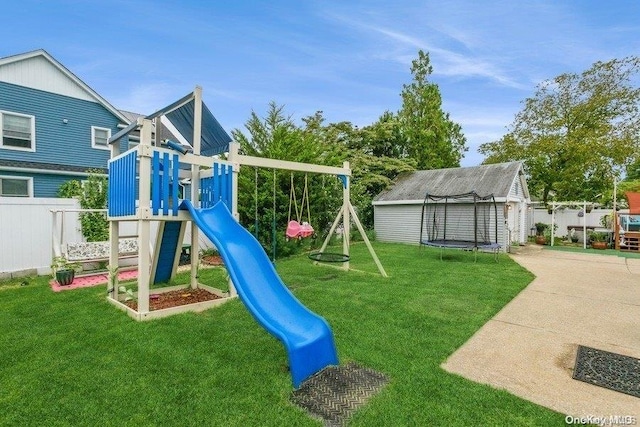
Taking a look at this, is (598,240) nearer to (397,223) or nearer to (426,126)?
(397,223)

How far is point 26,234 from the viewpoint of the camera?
706cm

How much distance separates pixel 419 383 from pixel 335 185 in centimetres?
892

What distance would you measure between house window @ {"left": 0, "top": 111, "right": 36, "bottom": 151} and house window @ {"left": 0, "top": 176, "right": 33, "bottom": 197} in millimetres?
1173

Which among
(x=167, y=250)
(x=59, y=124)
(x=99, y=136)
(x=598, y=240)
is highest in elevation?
(x=59, y=124)

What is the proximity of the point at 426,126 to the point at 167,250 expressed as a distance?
21437 millimetres

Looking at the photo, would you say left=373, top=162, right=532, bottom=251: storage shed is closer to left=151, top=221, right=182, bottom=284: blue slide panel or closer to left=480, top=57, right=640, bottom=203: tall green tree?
left=480, top=57, right=640, bottom=203: tall green tree

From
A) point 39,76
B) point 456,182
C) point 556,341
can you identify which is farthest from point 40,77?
point 456,182

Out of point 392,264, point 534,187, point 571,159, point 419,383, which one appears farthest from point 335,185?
point 534,187

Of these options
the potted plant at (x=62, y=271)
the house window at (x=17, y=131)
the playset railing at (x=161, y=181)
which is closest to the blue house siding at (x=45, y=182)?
the house window at (x=17, y=131)

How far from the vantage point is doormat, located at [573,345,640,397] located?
282 centimetres

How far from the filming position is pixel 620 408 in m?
2.48

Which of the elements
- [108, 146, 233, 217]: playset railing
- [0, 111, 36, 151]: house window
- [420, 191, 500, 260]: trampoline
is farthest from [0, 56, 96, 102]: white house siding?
[420, 191, 500, 260]: trampoline

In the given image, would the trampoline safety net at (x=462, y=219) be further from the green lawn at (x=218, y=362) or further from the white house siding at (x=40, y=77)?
the white house siding at (x=40, y=77)

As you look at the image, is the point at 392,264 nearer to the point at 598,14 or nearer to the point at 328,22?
the point at 328,22
